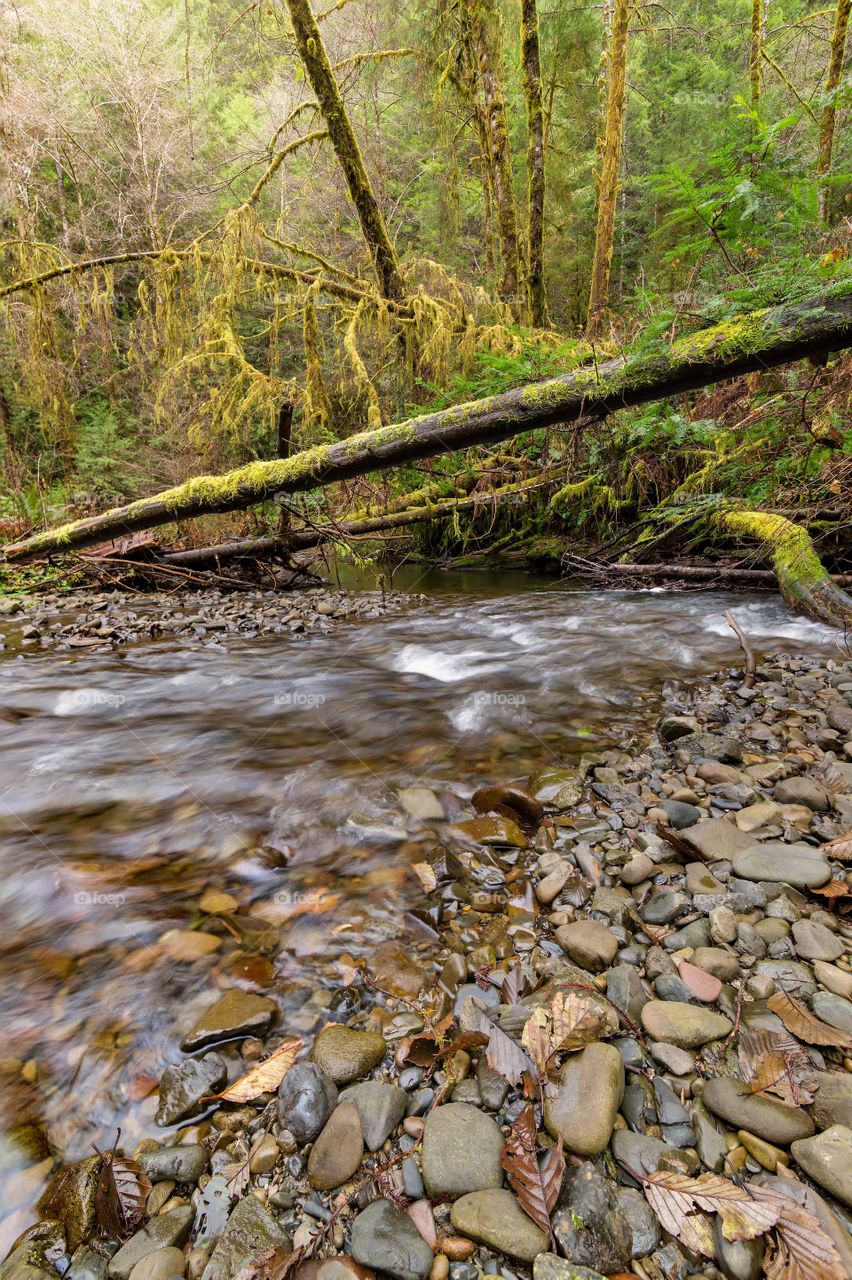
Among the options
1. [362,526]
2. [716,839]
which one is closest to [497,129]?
[362,526]

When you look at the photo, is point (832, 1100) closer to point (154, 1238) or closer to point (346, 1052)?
point (346, 1052)

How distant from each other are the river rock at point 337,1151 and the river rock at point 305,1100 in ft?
0.08

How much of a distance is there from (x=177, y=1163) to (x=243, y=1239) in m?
0.23

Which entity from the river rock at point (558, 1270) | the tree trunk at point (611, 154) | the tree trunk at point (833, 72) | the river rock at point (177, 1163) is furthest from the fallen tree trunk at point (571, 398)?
Answer: the tree trunk at point (833, 72)

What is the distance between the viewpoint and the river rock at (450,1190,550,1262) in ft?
3.46

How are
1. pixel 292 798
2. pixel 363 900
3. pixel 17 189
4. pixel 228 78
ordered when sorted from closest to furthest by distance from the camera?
pixel 363 900 → pixel 292 798 → pixel 17 189 → pixel 228 78

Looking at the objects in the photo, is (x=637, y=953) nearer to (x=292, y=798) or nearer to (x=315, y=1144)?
(x=315, y=1144)

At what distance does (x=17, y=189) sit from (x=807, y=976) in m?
17.7

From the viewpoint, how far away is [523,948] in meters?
1.80

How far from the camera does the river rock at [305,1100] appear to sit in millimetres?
1301

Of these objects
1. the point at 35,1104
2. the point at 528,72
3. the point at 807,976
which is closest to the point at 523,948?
the point at 807,976

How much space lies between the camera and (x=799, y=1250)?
1006mm

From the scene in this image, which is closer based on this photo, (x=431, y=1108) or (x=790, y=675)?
(x=431, y=1108)

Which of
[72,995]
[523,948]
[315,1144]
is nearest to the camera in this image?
[315,1144]
